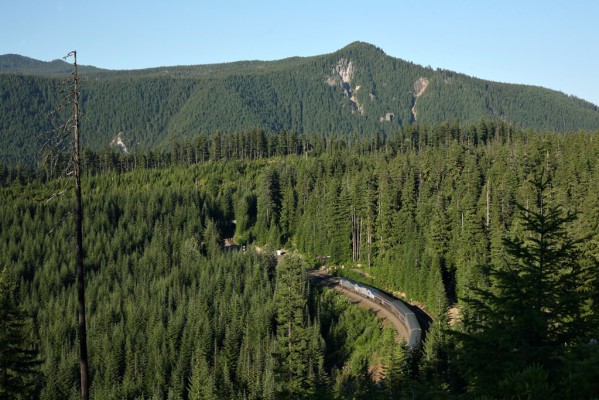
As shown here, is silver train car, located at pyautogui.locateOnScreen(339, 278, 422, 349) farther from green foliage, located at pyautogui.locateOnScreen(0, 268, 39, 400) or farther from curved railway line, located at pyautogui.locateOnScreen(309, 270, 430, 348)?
green foliage, located at pyautogui.locateOnScreen(0, 268, 39, 400)

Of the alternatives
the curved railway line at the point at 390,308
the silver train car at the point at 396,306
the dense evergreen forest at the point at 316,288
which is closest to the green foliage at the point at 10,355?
the dense evergreen forest at the point at 316,288

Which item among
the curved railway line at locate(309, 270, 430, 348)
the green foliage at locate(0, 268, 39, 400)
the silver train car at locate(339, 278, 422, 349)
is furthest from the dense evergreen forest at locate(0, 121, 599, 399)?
the silver train car at locate(339, 278, 422, 349)

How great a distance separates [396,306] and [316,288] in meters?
16.2

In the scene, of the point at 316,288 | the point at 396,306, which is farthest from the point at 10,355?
the point at 316,288

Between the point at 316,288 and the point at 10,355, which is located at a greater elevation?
the point at 10,355

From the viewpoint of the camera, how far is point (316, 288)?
77250mm

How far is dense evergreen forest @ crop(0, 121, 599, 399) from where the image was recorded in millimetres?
15016

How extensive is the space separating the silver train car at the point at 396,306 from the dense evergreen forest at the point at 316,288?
2532mm

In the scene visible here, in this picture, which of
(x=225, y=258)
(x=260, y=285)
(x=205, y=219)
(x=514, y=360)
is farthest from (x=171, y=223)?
(x=514, y=360)

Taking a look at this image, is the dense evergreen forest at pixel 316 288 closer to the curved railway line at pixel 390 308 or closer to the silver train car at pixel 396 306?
the curved railway line at pixel 390 308

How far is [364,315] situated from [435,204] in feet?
80.3

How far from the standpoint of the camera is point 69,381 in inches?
2208

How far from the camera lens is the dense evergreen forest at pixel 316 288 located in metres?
15.0

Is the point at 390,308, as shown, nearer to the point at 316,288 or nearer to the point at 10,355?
the point at 316,288
